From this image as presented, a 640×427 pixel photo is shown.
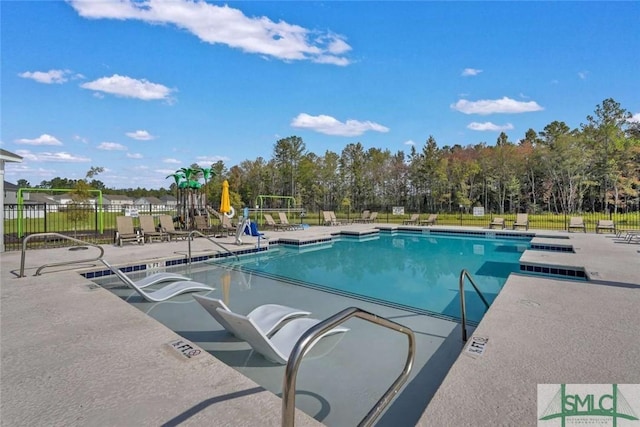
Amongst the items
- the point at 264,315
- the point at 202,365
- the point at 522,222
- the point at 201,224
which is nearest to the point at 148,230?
the point at 201,224

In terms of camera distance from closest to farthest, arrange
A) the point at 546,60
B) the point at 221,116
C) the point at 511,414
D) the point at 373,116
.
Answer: the point at 511,414
the point at 546,60
the point at 221,116
the point at 373,116

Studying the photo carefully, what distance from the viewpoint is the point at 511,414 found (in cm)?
185

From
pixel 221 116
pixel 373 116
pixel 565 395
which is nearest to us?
pixel 565 395

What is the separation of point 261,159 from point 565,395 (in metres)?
37.4

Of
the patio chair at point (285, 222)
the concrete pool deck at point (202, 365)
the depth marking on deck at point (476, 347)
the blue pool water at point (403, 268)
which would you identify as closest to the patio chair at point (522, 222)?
the blue pool water at point (403, 268)

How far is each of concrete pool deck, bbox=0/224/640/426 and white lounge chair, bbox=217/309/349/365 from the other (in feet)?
1.25

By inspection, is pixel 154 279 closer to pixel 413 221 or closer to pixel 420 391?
pixel 420 391

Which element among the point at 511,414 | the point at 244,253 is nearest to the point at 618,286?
the point at 511,414

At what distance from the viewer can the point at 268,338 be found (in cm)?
320

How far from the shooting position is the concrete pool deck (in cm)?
190

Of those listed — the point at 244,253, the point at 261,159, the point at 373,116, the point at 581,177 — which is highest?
the point at 373,116

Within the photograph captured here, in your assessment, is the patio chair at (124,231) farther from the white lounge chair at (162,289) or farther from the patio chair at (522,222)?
the patio chair at (522,222)

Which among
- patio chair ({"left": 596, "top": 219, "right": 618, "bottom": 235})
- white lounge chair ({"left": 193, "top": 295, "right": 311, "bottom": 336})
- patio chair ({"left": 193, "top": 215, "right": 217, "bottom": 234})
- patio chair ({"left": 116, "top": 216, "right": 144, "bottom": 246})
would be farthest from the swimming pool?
patio chair ({"left": 596, "top": 219, "right": 618, "bottom": 235})

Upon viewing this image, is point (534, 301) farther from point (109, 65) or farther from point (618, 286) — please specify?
point (109, 65)
